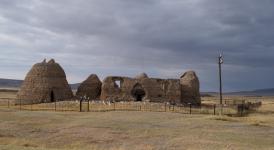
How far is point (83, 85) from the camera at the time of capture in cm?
5891

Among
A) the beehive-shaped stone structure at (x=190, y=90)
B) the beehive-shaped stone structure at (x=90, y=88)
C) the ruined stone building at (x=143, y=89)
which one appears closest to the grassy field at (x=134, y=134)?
the ruined stone building at (x=143, y=89)

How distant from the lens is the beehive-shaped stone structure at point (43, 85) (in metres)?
53.5

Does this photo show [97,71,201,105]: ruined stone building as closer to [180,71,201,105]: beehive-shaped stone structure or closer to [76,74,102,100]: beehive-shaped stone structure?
[180,71,201,105]: beehive-shaped stone structure

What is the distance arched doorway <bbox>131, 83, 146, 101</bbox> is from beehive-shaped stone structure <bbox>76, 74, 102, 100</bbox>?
5.64 m

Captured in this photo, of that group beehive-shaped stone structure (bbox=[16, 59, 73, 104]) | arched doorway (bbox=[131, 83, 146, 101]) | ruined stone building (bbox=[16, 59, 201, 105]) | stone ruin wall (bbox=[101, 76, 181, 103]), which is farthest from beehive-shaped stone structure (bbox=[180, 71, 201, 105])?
beehive-shaped stone structure (bbox=[16, 59, 73, 104])

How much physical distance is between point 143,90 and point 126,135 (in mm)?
30930

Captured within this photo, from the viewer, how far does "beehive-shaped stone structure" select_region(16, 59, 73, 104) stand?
5347 cm

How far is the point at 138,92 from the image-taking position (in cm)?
5575

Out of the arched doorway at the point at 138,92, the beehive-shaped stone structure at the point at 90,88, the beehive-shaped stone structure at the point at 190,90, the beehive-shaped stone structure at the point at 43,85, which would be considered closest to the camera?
the beehive-shaped stone structure at the point at 43,85

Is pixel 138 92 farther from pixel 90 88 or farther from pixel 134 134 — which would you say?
pixel 134 134

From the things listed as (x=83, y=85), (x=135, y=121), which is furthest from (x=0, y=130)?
(x=83, y=85)

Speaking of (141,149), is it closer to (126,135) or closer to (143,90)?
(126,135)

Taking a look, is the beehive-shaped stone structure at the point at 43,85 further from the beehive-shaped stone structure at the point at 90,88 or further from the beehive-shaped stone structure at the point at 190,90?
the beehive-shaped stone structure at the point at 190,90

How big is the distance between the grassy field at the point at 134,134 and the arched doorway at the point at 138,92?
20.7 m
